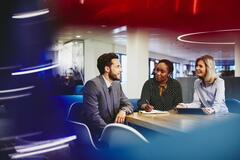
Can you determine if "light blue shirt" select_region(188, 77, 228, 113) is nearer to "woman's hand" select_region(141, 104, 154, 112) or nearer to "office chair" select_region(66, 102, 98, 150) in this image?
"woman's hand" select_region(141, 104, 154, 112)


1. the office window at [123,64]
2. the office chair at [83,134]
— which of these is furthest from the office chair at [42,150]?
the office window at [123,64]

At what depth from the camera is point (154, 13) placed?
211 cm

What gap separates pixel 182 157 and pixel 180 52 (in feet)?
4.31

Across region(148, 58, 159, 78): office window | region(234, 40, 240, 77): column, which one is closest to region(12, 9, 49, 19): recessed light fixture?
region(148, 58, 159, 78): office window

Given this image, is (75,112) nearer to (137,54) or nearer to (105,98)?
(105,98)

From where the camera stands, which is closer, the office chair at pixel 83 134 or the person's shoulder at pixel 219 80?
the office chair at pixel 83 134

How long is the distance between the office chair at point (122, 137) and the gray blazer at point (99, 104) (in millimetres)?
483

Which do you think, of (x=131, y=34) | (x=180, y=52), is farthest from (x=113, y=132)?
(x=180, y=52)

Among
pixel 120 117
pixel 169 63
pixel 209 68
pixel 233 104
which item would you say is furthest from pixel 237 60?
pixel 120 117

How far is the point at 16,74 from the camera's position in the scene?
3.63 m

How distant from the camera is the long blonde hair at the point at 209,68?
6.55 feet

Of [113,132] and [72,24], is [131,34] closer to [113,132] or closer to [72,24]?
[72,24]

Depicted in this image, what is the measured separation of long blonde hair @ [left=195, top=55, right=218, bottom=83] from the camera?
78.6 inches

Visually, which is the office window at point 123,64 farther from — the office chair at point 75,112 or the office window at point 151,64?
the office chair at point 75,112
